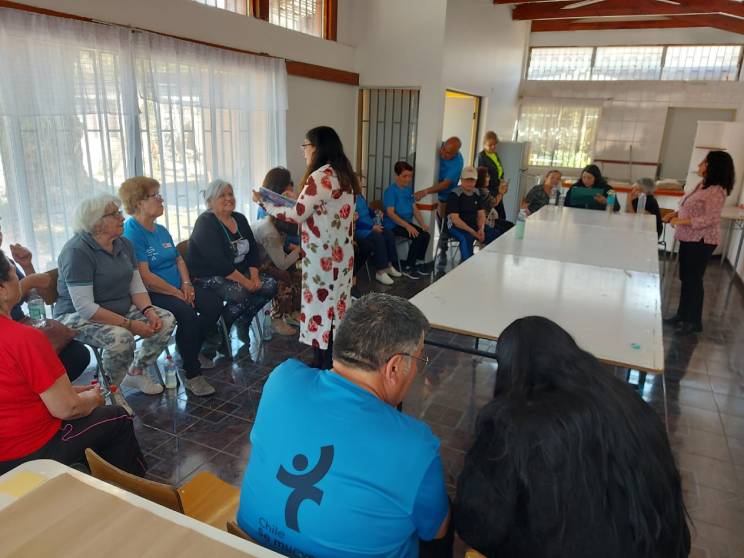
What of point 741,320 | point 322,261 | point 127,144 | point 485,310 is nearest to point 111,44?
point 127,144

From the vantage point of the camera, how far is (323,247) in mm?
2939

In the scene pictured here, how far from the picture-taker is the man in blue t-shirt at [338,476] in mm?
1015

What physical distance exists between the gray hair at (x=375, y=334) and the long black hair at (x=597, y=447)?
10.3 inches

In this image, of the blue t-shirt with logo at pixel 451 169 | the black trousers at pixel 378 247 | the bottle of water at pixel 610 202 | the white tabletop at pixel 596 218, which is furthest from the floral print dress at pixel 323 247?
the bottle of water at pixel 610 202

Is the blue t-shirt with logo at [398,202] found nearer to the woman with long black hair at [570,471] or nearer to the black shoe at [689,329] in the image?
the black shoe at [689,329]

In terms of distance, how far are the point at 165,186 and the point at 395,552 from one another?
3270mm

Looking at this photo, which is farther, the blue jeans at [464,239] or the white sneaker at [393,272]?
the blue jeans at [464,239]

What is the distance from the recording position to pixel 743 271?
18.4 feet

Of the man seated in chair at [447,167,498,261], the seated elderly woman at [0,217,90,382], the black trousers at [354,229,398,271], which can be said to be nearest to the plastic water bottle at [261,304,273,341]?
the seated elderly woman at [0,217,90,382]

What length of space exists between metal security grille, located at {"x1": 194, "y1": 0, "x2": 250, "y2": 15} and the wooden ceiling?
3707mm

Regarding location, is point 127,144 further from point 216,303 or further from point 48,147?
point 216,303

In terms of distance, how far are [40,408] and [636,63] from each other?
9404mm

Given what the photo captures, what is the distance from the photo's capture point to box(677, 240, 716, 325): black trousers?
4078mm

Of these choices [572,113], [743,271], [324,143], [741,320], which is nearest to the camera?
[324,143]
